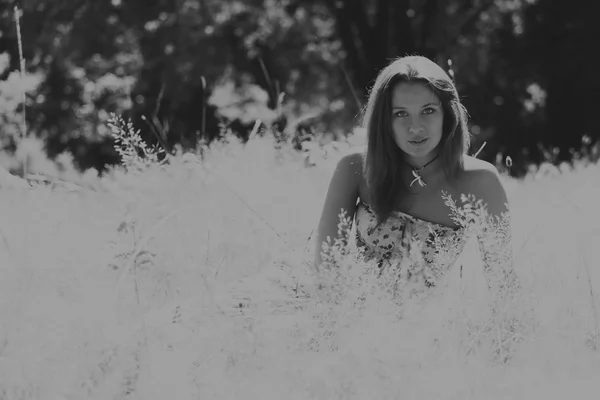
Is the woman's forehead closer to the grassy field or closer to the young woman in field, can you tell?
the young woman in field

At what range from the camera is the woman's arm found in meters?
2.98

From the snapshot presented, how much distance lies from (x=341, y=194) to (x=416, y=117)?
43 centimetres

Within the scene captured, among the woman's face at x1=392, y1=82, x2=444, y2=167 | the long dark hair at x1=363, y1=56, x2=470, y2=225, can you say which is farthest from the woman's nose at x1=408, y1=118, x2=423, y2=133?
the long dark hair at x1=363, y1=56, x2=470, y2=225

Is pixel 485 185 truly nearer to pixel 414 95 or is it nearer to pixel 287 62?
pixel 414 95

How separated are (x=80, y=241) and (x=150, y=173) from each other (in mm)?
556

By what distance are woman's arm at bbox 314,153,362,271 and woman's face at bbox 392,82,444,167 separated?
0.80 ft

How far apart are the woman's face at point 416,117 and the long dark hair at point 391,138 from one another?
0.12 feet

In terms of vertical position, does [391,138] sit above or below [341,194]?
above

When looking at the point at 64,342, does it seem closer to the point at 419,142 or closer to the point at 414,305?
the point at 414,305

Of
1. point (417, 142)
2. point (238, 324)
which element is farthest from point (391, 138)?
point (238, 324)

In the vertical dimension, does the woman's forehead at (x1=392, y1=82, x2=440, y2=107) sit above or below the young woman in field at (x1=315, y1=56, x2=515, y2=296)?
above

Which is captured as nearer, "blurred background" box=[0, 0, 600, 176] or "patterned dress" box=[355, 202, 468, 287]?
"patterned dress" box=[355, 202, 468, 287]

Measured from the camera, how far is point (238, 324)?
2014 mm

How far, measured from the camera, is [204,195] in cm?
367
